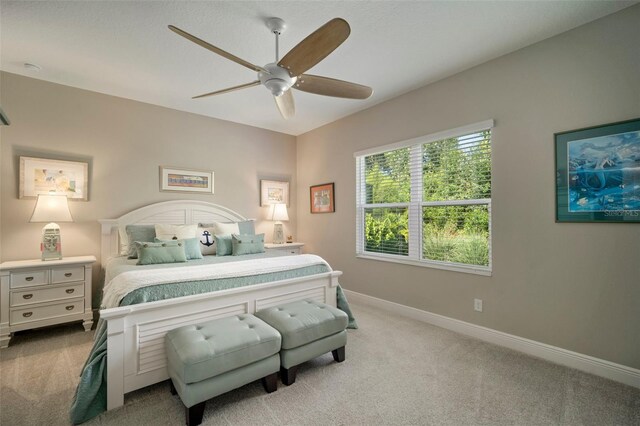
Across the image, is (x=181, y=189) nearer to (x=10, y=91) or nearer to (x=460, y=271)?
(x=10, y=91)

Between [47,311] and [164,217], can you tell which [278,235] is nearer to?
[164,217]

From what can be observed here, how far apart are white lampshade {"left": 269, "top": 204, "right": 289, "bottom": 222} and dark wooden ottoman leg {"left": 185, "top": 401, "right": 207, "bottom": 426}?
11.0ft

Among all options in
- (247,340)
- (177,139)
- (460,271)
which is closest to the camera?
(247,340)

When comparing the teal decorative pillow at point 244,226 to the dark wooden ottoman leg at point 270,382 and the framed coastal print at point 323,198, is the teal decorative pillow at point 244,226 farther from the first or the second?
the dark wooden ottoman leg at point 270,382

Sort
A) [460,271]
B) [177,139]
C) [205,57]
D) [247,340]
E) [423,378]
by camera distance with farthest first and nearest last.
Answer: [177,139] < [460,271] < [205,57] < [423,378] < [247,340]

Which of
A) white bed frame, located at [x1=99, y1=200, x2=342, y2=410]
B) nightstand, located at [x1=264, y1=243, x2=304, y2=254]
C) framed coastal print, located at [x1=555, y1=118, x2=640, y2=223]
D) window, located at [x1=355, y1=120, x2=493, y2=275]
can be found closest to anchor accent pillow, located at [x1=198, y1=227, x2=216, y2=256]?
nightstand, located at [x1=264, y1=243, x2=304, y2=254]

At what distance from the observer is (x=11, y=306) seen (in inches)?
107

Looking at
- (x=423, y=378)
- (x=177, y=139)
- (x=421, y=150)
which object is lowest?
(x=423, y=378)

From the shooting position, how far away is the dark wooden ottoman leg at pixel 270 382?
2004mm

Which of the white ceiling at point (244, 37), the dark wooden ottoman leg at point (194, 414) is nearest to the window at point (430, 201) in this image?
the white ceiling at point (244, 37)

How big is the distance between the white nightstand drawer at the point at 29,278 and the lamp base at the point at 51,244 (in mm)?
231

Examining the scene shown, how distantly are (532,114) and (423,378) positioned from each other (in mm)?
2439

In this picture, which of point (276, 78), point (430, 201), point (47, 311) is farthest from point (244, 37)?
point (47, 311)

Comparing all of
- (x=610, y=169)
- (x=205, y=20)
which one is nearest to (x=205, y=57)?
(x=205, y=20)
